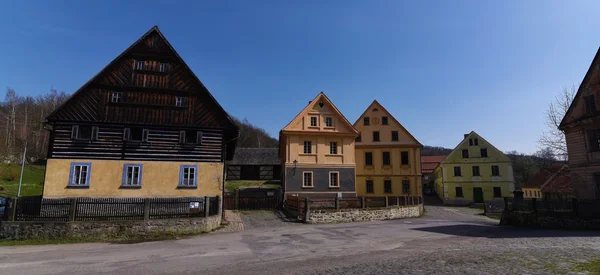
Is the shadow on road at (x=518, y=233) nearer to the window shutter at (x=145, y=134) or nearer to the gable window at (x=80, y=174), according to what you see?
the window shutter at (x=145, y=134)

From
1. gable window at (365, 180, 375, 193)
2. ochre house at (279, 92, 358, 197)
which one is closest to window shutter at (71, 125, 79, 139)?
ochre house at (279, 92, 358, 197)

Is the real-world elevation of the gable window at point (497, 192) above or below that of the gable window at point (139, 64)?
below

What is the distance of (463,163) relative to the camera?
42781mm

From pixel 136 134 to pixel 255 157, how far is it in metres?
25.2

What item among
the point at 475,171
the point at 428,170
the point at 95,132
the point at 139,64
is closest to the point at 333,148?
the point at 139,64

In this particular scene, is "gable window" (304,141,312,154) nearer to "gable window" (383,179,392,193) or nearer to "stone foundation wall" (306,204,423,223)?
"stone foundation wall" (306,204,423,223)

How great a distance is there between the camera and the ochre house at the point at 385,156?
35594mm

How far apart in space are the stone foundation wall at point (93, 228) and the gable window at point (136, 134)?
7.57 metres

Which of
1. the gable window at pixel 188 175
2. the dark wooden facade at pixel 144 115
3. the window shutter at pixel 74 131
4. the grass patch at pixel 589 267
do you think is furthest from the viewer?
the gable window at pixel 188 175

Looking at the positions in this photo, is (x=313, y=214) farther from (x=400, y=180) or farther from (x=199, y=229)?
(x=400, y=180)

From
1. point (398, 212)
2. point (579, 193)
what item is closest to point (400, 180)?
point (398, 212)

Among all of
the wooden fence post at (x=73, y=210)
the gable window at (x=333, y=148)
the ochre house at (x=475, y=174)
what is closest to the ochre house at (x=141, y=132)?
the wooden fence post at (x=73, y=210)

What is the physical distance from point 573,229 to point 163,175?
24.0 m

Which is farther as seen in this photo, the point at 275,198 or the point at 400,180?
the point at 400,180
